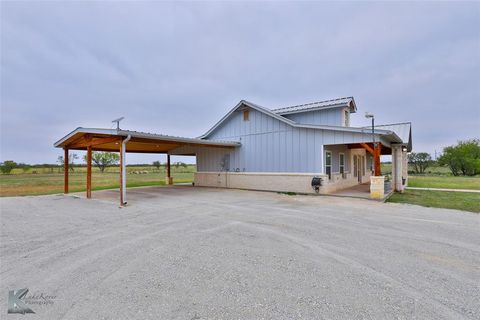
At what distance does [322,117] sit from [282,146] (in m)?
3.76

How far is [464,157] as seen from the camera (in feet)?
95.8

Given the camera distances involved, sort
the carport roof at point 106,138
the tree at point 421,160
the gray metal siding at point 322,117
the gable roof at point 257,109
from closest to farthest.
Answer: the carport roof at point 106,138 → the gable roof at point 257,109 → the gray metal siding at point 322,117 → the tree at point 421,160

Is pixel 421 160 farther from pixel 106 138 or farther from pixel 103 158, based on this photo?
pixel 103 158

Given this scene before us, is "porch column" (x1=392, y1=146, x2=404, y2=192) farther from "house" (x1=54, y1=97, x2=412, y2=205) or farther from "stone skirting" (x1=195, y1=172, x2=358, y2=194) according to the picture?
"stone skirting" (x1=195, y1=172, x2=358, y2=194)

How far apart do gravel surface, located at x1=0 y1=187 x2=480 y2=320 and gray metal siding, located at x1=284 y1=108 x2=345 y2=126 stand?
8.53 metres

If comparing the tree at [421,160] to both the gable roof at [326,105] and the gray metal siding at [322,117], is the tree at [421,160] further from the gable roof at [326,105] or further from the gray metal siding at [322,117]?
the gray metal siding at [322,117]

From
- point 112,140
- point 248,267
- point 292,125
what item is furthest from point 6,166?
point 248,267

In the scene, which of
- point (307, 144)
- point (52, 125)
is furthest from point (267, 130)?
point (52, 125)

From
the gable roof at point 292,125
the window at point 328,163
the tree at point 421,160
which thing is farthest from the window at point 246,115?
the tree at point 421,160

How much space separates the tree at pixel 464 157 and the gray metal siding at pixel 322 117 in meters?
27.5

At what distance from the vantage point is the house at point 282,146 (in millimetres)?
10969

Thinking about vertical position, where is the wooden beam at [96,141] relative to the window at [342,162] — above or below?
above

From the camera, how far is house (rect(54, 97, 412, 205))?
36.0 ft

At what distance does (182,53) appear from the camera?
763 inches
